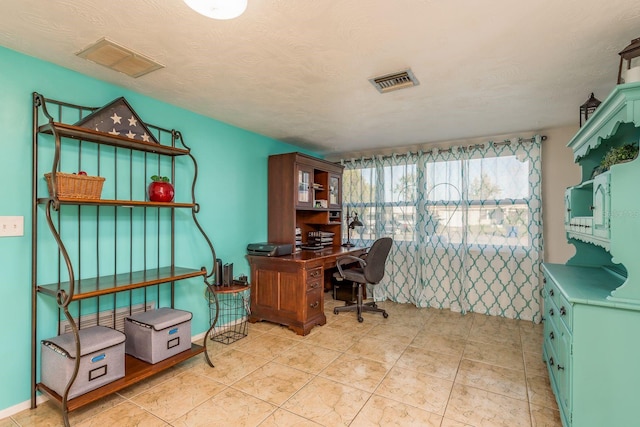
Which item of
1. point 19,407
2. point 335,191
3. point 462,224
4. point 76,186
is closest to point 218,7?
point 76,186

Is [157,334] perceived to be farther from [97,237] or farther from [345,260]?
[345,260]

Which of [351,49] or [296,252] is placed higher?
[351,49]

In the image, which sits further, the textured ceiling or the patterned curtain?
the patterned curtain

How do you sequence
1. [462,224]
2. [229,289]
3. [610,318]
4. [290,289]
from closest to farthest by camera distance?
[610,318] → [229,289] → [290,289] → [462,224]

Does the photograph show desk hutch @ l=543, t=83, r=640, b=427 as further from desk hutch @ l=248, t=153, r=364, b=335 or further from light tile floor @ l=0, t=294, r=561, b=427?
desk hutch @ l=248, t=153, r=364, b=335

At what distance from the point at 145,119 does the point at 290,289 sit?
2.09 m

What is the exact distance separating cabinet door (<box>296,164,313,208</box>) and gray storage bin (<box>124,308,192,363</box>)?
1868 mm

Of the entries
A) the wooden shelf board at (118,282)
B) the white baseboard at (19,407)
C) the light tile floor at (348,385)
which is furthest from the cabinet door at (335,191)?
the white baseboard at (19,407)

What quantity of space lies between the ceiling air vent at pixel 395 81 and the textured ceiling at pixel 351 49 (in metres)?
0.06

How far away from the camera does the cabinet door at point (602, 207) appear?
161 centimetres

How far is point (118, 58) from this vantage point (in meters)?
1.98

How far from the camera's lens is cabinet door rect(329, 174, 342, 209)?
14.7ft

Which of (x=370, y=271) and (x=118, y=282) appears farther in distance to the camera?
(x=370, y=271)

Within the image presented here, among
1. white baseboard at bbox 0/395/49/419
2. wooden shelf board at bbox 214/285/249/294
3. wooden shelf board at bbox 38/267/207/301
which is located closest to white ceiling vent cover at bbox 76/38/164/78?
wooden shelf board at bbox 38/267/207/301
